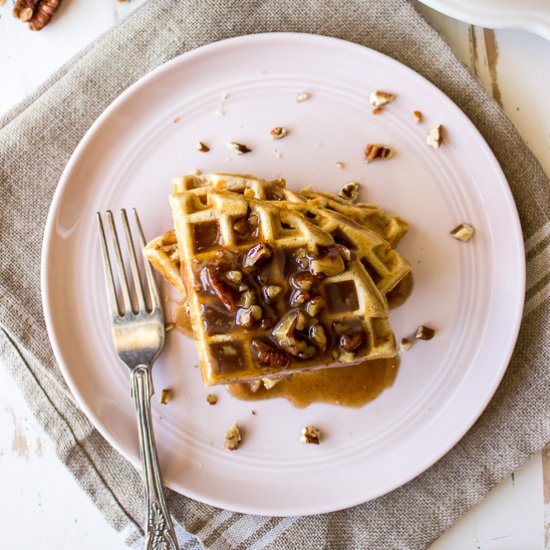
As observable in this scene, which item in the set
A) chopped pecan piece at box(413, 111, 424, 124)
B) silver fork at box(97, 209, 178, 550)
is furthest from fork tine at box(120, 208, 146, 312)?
chopped pecan piece at box(413, 111, 424, 124)

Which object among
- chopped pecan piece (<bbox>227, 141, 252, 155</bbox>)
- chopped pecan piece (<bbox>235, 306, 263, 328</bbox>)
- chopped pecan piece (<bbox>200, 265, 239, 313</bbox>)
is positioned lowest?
chopped pecan piece (<bbox>235, 306, 263, 328</bbox>)

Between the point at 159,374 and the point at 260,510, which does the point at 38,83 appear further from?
the point at 260,510

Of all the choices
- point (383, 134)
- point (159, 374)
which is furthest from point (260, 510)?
point (383, 134)

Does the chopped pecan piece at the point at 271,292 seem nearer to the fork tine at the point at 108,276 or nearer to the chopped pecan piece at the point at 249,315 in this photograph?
the chopped pecan piece at the point at 249,315

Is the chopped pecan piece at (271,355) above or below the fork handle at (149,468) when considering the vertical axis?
above

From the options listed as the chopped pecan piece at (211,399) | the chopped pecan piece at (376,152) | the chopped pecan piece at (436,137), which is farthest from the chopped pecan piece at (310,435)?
the chopped pecan piece at (436,137)

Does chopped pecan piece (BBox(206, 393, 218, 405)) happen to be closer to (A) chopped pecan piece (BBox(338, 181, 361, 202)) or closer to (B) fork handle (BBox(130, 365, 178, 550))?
(B) fork handle (BBox(130, 365, 178, 550))

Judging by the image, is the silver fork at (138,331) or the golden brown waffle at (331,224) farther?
the silver fork at (138,331)

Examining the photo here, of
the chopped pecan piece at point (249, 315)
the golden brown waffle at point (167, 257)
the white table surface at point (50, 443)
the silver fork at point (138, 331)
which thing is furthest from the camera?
the white table surface at point (50, 443)
